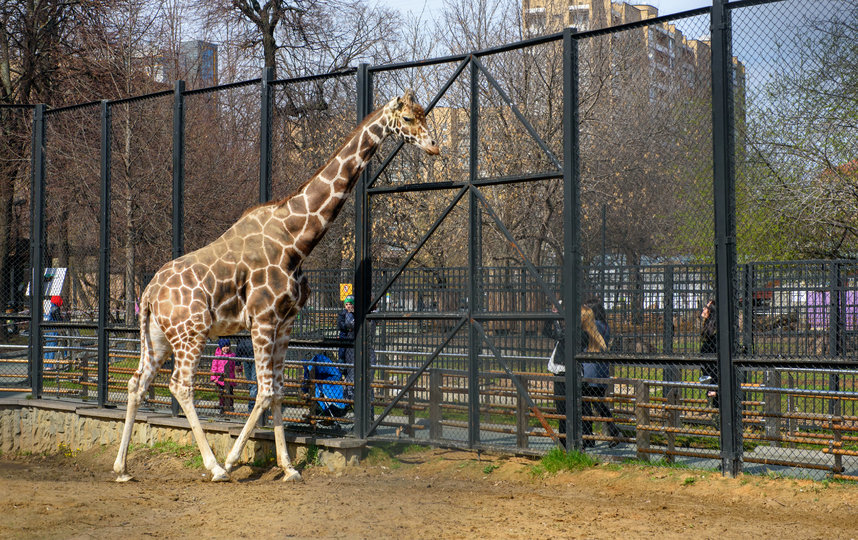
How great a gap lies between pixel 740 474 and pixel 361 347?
4.06 metres

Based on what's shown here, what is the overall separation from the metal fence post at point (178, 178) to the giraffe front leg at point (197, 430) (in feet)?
5.88

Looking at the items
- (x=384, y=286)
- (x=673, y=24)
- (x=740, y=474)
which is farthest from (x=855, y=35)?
(x=384, y=286)

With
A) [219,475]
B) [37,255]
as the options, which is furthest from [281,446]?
[37,255]

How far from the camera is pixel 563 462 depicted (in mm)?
8070

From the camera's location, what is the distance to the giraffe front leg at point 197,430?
8.62 metres

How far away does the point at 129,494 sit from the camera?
7.88 metres

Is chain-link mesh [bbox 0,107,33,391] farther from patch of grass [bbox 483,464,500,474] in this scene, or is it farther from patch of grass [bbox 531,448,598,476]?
patch of grass [bbox 531,448,598,476]

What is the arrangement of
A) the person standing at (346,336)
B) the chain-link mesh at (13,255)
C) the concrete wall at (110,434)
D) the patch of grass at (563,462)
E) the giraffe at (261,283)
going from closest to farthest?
the patch of grass at (563,462)
the giraffe at (261,283)
the concrete wall at (110,434)
the person standing at (346,336)
the chain-link mesh at (13,255)

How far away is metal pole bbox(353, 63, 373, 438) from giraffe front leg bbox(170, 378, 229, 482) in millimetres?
1519

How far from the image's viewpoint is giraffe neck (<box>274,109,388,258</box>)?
9.02 meters

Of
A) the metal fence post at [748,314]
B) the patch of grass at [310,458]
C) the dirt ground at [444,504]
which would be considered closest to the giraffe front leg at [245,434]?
the dirt ground at [444,504]

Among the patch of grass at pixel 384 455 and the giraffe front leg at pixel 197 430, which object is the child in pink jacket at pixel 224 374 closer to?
the giraffe front leg at pixel 197 430

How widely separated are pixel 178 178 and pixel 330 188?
8.45 ft

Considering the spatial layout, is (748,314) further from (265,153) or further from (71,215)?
(71,215)
